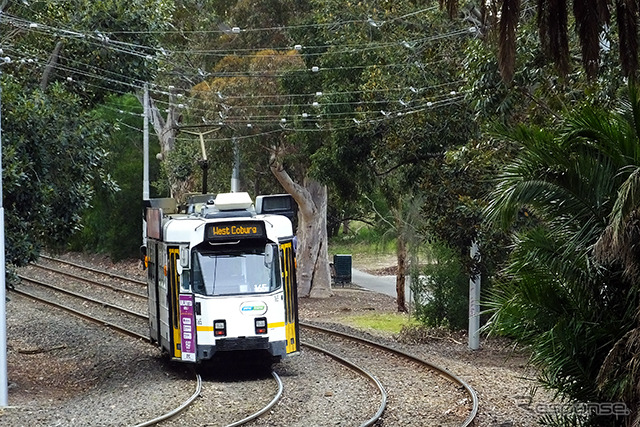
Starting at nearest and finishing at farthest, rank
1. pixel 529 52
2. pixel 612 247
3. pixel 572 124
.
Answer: pixel 612 247, pixel 572 124, pixel 529 52

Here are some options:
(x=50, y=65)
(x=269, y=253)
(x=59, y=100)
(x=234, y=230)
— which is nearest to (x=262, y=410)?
(x=269, y=253)

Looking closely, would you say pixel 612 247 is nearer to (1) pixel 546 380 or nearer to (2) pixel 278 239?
(1) pixel 546 380

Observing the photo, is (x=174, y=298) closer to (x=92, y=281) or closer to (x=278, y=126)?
(x=278, y=126)

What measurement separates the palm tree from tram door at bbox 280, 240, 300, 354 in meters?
7.25

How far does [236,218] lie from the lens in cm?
1702

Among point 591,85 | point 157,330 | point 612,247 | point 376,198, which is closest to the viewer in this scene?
point 612,247

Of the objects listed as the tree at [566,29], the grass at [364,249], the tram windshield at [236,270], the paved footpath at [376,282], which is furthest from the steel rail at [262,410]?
the grass at [364,249]

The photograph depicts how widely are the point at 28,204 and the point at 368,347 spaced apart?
27.3ft

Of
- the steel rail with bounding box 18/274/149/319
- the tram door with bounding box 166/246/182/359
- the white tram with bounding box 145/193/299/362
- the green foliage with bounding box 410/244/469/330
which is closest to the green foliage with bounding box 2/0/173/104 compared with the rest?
the white tram with bounding box 145/193/299/362

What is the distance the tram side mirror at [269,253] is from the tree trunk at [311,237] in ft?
69.3

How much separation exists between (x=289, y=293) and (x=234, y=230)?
155 centimetres

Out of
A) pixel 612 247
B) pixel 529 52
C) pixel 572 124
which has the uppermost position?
pixel 529 52

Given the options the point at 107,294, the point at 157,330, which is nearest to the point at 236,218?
the point at 157,330

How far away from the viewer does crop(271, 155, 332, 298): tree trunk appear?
38.5 metres
